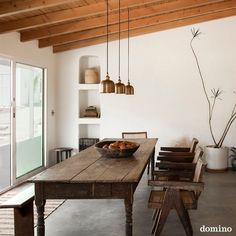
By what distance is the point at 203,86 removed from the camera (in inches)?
258

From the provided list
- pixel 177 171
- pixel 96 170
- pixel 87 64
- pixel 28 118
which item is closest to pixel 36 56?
pixel 28 118

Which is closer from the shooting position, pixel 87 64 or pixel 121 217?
pixel 121 217

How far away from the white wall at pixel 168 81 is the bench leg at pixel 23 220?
391 centimetres

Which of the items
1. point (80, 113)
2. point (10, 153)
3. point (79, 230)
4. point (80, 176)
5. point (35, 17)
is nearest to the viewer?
point (80, 176)

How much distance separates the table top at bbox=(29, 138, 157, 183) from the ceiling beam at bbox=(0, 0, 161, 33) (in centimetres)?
206

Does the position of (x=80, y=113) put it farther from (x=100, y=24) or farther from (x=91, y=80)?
(x=100, y=24)

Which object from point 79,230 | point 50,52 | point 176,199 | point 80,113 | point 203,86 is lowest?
point 79,230

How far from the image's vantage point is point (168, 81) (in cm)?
664

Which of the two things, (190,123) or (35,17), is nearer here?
(35,17)

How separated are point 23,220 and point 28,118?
3168 mm

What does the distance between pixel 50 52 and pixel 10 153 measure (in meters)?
2.41

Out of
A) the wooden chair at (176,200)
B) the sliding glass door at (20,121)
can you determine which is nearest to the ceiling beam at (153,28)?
the sliding glass door at (20,121)

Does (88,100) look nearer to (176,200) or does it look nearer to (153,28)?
(153,28)

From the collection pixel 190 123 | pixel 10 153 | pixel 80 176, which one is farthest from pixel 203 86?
pixel 80 176
